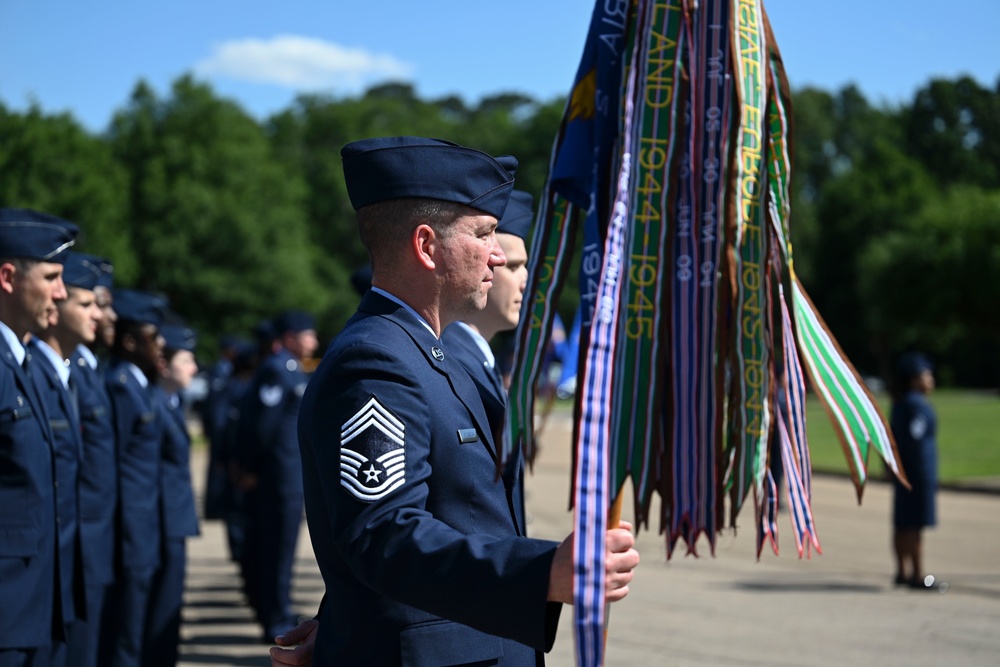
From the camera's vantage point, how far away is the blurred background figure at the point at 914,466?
1046 cm

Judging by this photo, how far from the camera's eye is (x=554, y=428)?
121 feet

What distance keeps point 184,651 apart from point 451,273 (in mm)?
6353

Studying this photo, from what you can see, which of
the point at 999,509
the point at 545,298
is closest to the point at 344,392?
the point at 545,298

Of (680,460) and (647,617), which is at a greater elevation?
(680,460)

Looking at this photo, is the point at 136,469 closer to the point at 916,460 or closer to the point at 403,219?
the point at 403,219

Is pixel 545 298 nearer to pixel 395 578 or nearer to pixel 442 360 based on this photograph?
pixel 442 360

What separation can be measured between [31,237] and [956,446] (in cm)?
2502

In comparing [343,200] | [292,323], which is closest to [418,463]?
[292,323]

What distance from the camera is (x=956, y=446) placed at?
2681 cm

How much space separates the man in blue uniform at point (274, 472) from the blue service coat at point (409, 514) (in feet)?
20.6

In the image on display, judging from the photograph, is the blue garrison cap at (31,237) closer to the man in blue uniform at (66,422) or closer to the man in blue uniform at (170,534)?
the man in blue uniform at (66,422)

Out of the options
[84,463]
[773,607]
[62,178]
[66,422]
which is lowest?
Answer: [773,607]

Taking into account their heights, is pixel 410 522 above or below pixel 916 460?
above

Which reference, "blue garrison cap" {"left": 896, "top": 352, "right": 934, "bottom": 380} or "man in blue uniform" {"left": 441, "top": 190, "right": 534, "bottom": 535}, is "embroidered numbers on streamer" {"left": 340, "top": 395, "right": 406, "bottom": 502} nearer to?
"man in blue uniform" {"left": 441, "top": 190, "right": 534, "bottom": 535}
